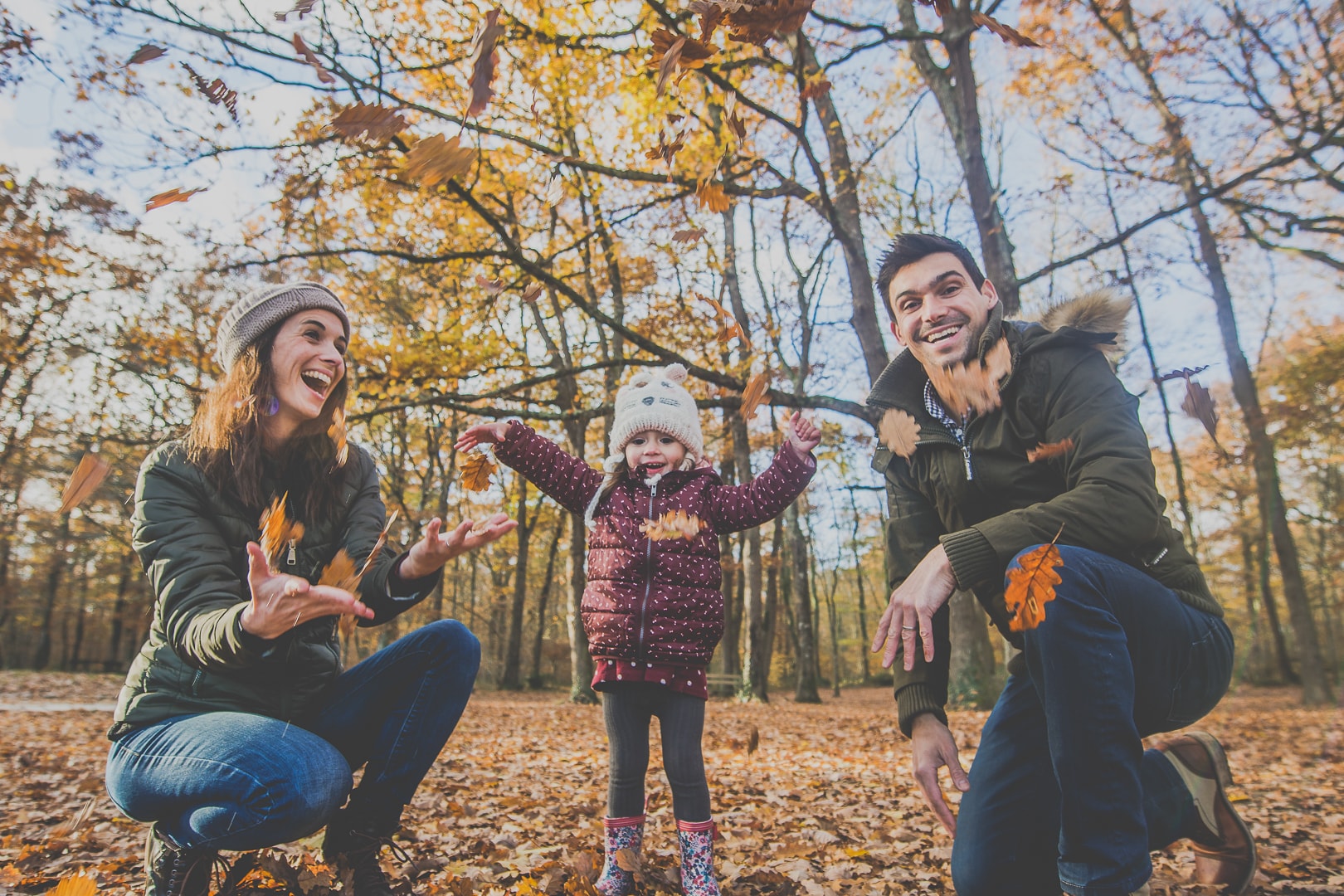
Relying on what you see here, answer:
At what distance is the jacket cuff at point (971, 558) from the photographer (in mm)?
1647

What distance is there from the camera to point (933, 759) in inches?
75.4

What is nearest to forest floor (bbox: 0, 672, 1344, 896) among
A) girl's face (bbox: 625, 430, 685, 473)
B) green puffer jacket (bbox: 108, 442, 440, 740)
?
green puffer jacket (bbox: 108, 442, 440, 740)

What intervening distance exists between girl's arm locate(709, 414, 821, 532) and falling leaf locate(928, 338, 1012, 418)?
0.66m

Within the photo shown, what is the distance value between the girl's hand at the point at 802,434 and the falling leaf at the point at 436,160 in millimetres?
1527

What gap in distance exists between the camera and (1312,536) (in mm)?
25812

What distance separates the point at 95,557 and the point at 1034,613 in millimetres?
29432

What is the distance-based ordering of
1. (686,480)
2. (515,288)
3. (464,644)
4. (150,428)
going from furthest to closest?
(150,428) < (515,288) < (686,480) < (464,644)

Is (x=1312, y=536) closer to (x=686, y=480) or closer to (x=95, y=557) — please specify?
(x=686, y=480)

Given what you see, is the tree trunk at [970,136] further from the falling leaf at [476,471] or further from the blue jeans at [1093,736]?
the falling leaf at [476,471]

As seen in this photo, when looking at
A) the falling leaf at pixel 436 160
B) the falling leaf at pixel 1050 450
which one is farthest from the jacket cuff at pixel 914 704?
the falling leaf at pixel 436 160

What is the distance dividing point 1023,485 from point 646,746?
1.60m

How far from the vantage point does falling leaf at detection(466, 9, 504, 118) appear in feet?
4.66

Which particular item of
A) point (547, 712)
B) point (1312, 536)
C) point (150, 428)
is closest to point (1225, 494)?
point (1312, 536)

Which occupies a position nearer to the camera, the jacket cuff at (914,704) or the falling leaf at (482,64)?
the falling leaf at (482,64)
